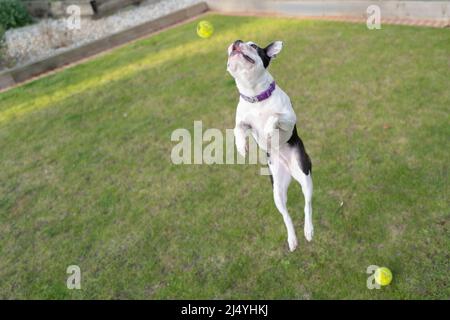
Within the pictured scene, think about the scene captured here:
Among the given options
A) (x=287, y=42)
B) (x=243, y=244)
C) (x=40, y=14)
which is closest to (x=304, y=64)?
(x=287, y=42)

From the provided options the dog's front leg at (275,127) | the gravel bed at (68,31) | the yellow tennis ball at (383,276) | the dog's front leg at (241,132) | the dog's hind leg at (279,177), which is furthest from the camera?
the gravel bed at (68,31)

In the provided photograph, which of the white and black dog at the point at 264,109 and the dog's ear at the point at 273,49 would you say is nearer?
the white and black dog at the point at 264,109

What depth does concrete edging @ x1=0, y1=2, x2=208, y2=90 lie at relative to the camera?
10703 mm

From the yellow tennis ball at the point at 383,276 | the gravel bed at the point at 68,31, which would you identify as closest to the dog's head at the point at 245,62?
the yellow tennis ball at the point at 383,276

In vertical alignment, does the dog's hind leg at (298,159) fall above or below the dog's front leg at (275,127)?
below

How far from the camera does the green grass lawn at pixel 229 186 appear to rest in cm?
450

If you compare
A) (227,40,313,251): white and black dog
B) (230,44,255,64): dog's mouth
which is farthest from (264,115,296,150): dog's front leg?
(230,44,255,64): dog's mouth

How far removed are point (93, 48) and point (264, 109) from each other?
9.85 meters

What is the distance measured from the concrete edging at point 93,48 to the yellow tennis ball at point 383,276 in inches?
389

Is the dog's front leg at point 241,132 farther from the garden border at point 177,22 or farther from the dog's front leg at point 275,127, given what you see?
the garden border at point 177,22

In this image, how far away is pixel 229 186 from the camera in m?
5.84

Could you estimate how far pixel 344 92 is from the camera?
7293 mm

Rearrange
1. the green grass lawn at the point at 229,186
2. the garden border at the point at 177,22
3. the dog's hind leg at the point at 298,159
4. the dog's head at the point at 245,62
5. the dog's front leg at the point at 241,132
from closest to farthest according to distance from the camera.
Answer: the dog's head at the point at 245,62, the dog's front leg at the point at 241,132, the dog's hind leg at the point at 298,159, the green grass lawn at the point at 229,186, the garden border at the point at 177,22

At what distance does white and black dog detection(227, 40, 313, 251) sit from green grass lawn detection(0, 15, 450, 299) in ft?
4.71
